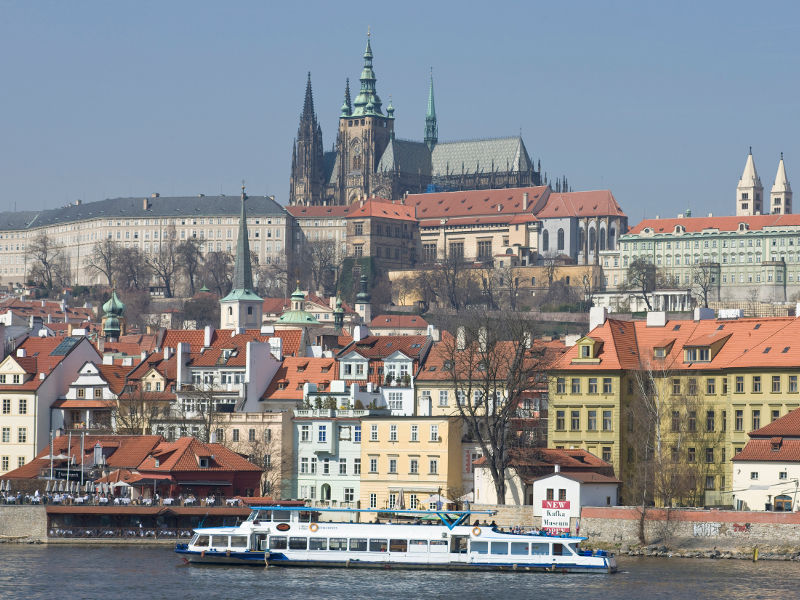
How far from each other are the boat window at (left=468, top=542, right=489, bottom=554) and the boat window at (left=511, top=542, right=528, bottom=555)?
99cm

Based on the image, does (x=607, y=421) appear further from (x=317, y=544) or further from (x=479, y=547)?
(x=317, y=544)

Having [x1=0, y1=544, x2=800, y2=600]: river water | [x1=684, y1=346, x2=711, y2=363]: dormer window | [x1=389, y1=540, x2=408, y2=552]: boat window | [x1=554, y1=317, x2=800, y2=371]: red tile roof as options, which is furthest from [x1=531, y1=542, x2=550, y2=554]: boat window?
[x1=684, y1=346, x2=711, y2=363]: dormer window

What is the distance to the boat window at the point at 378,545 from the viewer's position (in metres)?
75.4

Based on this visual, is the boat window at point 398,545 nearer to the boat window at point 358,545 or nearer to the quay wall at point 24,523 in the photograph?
the boat window at point 358,545

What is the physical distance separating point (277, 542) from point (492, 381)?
14.6m

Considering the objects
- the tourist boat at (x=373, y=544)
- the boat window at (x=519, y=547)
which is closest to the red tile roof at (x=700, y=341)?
the tourist boat at (x=373, y=544)

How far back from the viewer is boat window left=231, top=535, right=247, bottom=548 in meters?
76.1

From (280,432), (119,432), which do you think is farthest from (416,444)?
(119,432)

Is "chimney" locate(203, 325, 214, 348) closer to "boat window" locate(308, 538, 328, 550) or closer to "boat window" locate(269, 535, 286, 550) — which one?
"boat window" locate(269, 535, 286, 550)

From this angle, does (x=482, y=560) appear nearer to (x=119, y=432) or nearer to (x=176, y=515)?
(x=176, y=515)

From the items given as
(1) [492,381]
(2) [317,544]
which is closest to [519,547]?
(2) [317,544]

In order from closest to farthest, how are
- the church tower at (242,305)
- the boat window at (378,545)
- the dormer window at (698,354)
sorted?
the boat window at (378,545), the dormer window at (698,354), the church tower at (242,305)

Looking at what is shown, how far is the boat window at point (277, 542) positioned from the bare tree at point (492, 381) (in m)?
9.60

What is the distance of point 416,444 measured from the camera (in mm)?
86438
